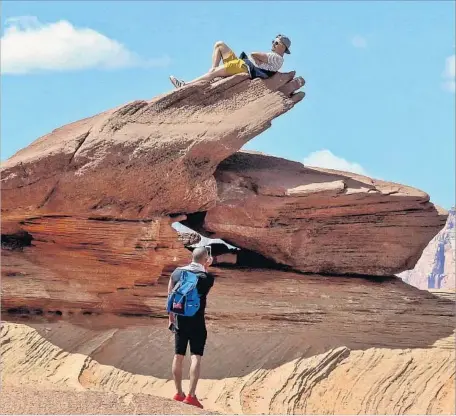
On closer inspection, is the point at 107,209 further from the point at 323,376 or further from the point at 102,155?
the point at 323,376

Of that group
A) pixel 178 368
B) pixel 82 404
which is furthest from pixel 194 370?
pixel 82 404

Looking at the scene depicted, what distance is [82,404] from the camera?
9.95 meters

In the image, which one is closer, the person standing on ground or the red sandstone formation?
the person standing on ground

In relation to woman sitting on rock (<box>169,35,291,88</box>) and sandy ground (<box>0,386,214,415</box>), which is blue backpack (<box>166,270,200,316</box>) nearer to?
sandy ground (<box>0,386,214,415</box>)

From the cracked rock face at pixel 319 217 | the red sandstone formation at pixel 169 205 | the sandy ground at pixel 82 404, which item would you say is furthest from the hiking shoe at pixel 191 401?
the cracked rock face at pixel 319 217

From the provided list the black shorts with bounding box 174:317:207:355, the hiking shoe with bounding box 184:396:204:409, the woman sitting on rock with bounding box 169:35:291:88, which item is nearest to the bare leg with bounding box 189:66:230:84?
the woman sitting on rock with bounding box 169:35:291:88

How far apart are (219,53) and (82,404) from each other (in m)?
7.95

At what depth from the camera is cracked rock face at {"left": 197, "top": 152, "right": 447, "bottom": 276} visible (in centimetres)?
1557

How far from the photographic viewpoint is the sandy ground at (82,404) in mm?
9742

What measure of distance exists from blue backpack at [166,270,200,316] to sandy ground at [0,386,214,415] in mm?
1118

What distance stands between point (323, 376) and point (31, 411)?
6.56 m

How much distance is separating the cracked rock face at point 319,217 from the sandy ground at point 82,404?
18.3ft

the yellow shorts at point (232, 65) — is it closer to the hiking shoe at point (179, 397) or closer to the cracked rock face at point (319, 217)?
the cracked rock face at point (319, 217)

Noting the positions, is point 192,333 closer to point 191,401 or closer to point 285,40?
point 191,401
